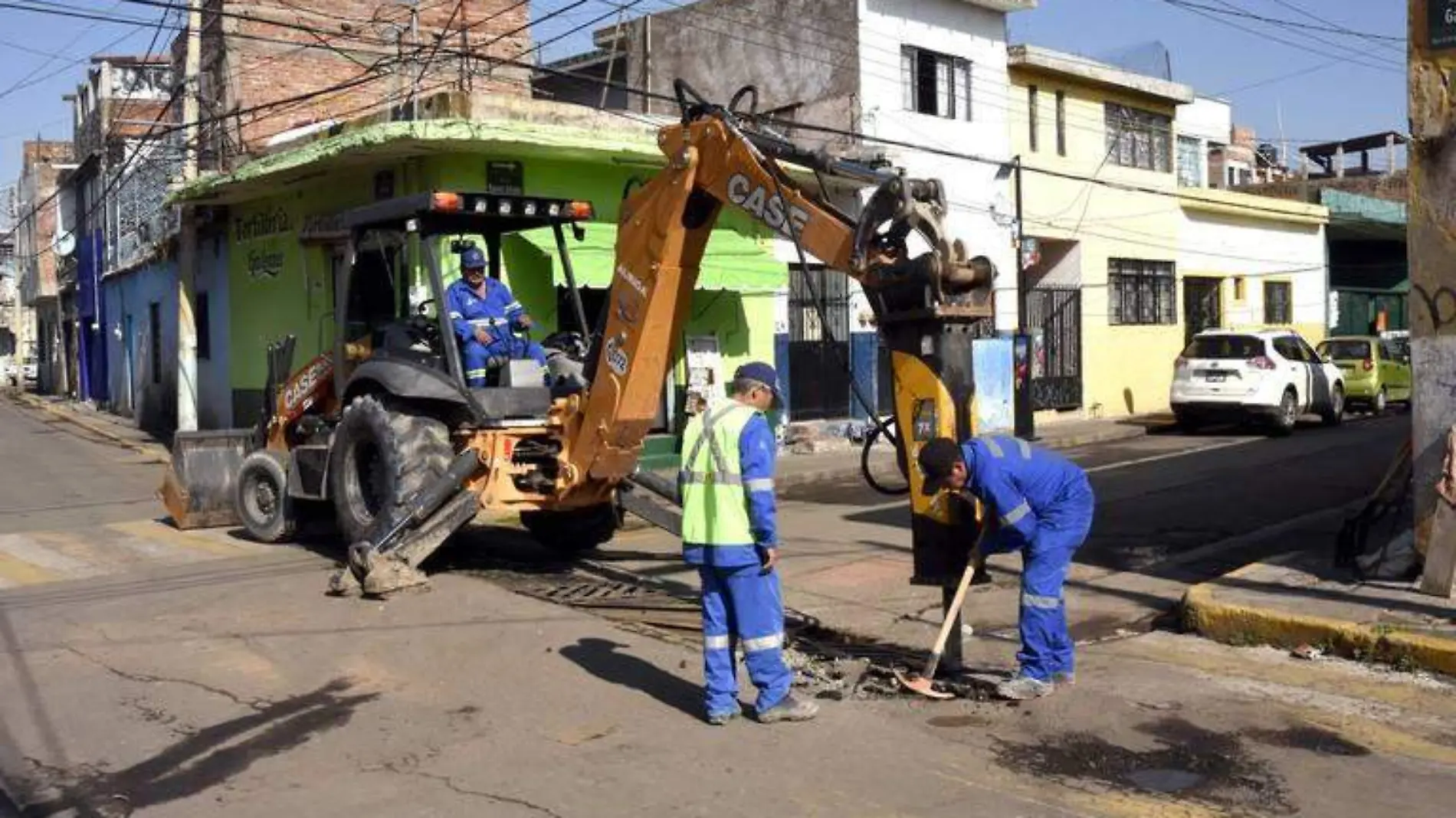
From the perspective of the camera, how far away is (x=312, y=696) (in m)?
6.64

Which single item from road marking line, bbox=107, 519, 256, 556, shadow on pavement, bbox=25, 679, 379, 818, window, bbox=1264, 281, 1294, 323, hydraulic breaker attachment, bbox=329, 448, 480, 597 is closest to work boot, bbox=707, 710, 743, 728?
shadow on pavement, bbox=25, 679, 379, 818

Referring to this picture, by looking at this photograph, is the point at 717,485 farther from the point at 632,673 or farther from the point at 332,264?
the point at 332,264

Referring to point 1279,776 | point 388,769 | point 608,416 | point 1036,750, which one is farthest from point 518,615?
point 1279,776

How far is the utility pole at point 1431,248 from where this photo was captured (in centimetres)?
819

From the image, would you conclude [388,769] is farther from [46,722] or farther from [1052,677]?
[1052,677]

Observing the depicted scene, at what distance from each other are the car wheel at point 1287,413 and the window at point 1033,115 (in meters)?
6.63

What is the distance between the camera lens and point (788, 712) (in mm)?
5926

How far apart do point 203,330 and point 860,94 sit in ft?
40.2

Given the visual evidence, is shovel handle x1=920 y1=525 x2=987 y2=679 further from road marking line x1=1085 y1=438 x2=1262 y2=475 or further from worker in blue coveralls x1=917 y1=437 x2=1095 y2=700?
road marking line x1=1085 y1=438 x2=1262 y2=475

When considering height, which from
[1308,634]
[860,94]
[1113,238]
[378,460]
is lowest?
[1308,634]

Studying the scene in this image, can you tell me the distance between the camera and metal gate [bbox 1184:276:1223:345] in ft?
96.7

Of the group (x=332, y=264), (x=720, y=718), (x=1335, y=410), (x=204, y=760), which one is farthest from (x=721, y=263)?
(x=204, y=760)

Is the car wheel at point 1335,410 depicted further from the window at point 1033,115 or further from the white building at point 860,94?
the window at point 1033,115

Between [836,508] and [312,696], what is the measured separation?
321 inches
